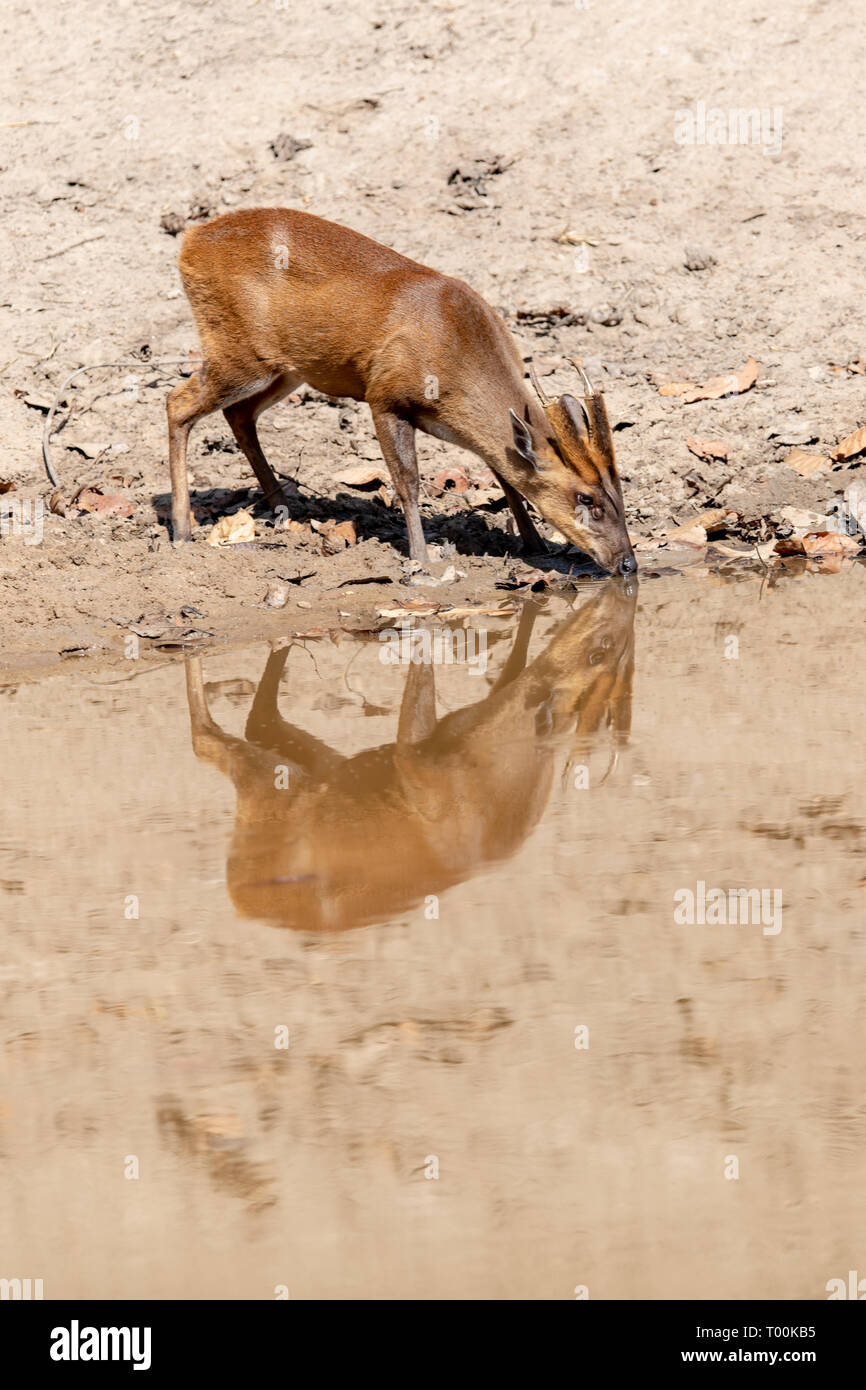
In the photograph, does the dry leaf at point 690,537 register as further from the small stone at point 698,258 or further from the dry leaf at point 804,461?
the small stone at point 698,258

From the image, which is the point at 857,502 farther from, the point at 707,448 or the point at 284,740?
the point at 284,740

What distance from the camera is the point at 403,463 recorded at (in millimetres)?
8539

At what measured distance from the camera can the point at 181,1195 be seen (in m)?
2.93

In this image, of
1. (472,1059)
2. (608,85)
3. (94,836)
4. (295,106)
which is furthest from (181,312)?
(472,1059)

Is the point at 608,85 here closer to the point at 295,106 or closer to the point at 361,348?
the point at 295,106

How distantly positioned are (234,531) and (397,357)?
1.43m

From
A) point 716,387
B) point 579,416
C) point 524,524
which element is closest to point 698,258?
point 716,387

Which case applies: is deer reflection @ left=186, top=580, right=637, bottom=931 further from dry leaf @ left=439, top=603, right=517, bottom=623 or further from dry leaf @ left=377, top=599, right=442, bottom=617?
dry leaf @ left=377, top=599, right=442, bottom=617

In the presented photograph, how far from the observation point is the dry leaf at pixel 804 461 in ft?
31.2

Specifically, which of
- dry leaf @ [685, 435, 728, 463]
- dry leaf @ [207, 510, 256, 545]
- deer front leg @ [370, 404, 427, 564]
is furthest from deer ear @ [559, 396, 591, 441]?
dry leaf @ [207, 510, 256, 545]

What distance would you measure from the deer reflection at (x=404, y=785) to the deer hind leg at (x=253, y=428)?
92.4 inches

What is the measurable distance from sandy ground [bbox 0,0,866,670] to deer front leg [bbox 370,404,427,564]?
0.22 metres

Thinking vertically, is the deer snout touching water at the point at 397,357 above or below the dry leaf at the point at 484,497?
above

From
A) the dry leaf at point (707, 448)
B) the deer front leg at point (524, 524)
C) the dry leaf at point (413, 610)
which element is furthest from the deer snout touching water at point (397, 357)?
the dry leaf at point (707, 448)
